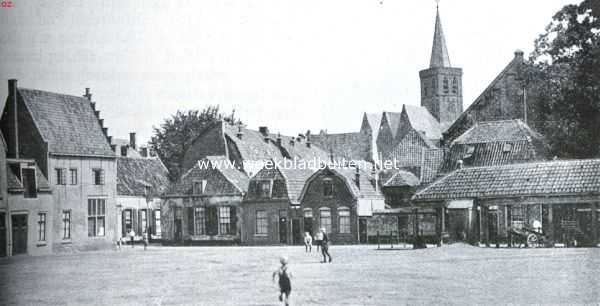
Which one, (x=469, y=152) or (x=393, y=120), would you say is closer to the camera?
(x=469, y=152)

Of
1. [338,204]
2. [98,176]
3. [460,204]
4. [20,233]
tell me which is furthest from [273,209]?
[20,233]

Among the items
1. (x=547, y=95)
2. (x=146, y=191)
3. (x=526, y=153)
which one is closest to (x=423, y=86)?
(x=146, y=191)

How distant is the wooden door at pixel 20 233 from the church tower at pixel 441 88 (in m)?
59.8

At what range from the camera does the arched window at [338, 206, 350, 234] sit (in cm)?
3550

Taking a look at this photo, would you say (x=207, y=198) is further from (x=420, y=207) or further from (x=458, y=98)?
(x=458, y=98)

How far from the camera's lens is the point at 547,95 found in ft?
62.2

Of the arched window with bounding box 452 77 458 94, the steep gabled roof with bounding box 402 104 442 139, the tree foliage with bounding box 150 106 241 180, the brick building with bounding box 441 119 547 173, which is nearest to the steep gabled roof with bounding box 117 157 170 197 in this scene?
the tree foliage with bounding box 150 106 241 180

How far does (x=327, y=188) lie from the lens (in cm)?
3581

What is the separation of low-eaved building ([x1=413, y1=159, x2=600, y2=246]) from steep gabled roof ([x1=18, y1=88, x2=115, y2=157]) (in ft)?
39.9

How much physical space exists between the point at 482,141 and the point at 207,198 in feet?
47.0

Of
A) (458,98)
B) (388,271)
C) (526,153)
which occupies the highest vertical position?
(458,98)

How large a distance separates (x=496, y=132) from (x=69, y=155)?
19.5 metres

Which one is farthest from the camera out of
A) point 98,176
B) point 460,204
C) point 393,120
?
point 393,120

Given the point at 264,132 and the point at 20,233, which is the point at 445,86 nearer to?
the point at 264,132
